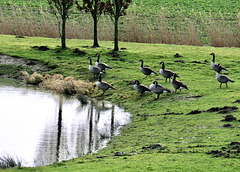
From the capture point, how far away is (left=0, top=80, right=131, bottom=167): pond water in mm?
17344

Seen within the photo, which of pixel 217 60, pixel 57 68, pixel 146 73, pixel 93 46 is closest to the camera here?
pixel 146 73

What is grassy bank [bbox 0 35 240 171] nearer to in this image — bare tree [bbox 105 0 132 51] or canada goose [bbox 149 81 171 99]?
canada goose [bbox 149 81 171 99]

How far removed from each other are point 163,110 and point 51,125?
6.79 metres

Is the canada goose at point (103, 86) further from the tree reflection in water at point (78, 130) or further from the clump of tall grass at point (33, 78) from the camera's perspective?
the clump of tall grass at point (33, 78)

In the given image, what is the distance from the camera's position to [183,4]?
105062 mm

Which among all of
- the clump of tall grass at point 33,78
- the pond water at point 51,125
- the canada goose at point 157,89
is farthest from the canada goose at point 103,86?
the clump of tall grass at point 33,78

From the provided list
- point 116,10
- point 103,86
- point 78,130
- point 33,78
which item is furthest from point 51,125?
point 116,10

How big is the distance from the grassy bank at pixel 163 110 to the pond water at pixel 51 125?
116 centimetres

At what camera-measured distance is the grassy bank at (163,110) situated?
44.6 feet

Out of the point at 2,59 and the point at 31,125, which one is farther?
the point at 2,59

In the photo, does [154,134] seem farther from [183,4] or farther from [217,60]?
[183,4]

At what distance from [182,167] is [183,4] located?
9684 cm

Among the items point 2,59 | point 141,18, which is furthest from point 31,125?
point 141,18

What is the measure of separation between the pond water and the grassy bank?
116 cm
